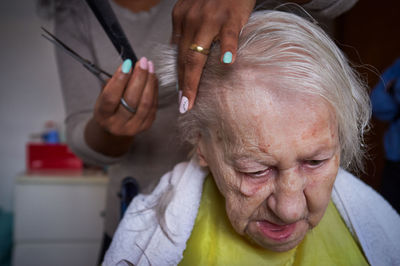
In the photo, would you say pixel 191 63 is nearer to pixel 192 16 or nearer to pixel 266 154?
pixel 192 16

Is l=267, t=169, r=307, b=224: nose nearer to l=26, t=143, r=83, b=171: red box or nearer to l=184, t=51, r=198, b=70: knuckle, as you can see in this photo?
l=184, t=51, r=198, b=70: knuckle

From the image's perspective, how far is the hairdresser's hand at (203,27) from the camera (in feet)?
1.75

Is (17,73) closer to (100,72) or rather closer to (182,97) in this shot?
(100,72)

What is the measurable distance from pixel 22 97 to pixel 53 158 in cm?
62

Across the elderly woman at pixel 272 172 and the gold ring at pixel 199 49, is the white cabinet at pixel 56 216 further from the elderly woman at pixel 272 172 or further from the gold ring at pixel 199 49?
the gold ring at pixel 199 49

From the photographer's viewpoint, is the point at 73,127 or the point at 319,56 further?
the point at 73,127

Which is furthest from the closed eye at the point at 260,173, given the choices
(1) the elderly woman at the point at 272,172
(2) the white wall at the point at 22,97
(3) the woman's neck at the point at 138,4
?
(2) the white wall at the point at 22,97

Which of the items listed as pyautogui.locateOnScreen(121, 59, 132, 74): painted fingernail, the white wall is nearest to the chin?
pyautogui.locateOnScreen(121, 59, 132, 74): painted fingernail

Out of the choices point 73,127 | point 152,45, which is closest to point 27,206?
point 73,127

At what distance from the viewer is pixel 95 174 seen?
2.49m

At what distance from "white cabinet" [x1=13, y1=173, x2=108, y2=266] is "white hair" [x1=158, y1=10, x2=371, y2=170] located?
1.93 meters

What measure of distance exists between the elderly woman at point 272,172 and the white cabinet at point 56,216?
171cm

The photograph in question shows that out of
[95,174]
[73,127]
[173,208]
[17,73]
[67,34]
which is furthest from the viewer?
[17,73]

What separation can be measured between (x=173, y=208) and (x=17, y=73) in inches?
97.8
